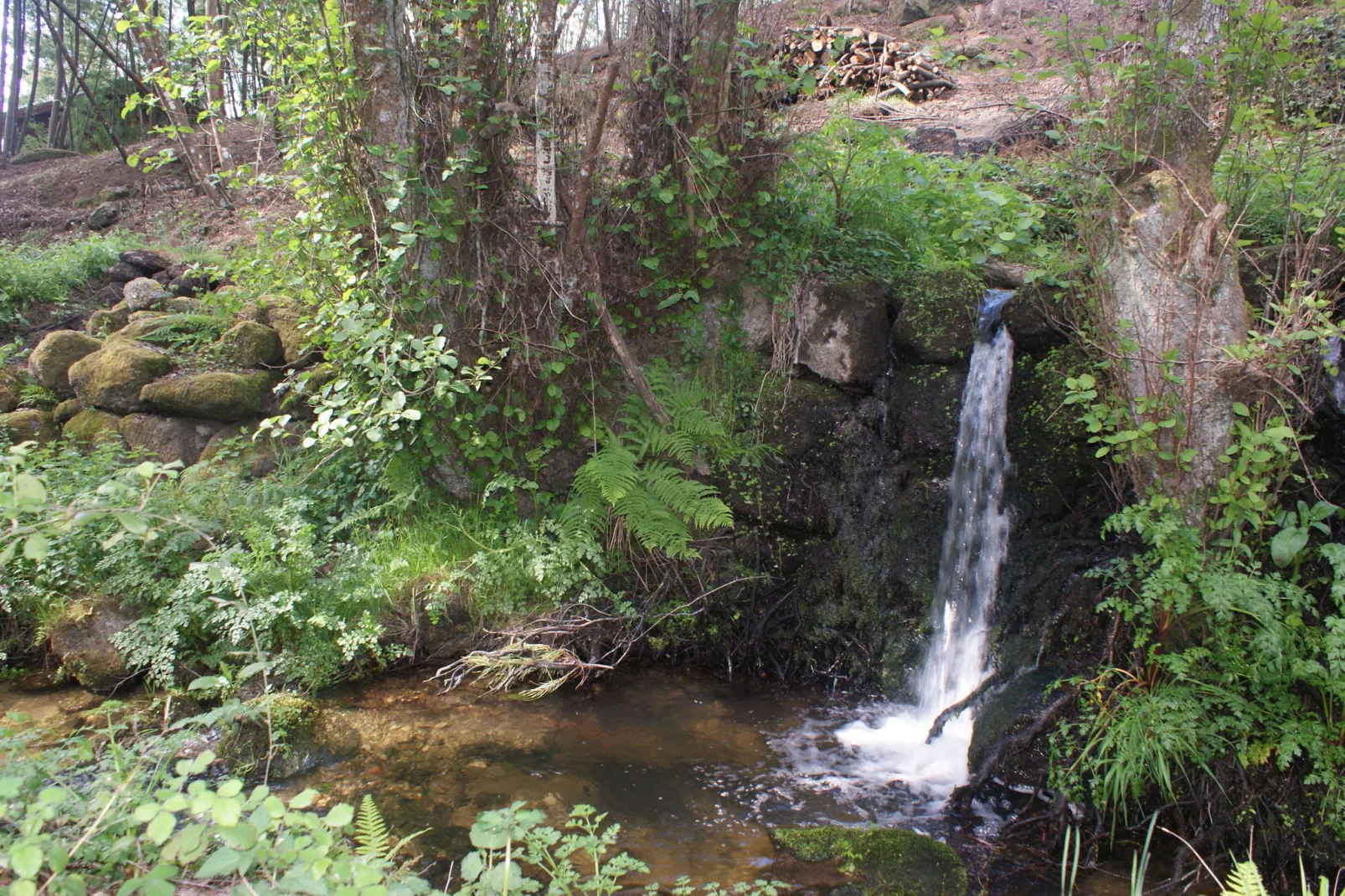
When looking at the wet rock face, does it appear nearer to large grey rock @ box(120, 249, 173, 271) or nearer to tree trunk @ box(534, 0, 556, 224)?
tree trunk @ box(534, 0, 556, 224)

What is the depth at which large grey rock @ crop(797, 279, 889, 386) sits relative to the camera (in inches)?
238

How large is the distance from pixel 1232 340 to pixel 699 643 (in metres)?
3.71

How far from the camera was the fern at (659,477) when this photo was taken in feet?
18.4

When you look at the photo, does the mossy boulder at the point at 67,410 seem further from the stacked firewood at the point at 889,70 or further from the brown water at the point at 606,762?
the stacked firewood at the point at 889,70

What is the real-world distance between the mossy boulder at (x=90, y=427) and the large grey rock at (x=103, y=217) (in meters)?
7.53

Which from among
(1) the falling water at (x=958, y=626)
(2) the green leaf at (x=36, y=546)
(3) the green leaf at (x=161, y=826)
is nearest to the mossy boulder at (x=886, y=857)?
(1) the falling water at (x=958, y=626)

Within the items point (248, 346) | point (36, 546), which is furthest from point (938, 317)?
point (248, 346)

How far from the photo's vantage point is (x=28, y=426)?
7.15 meters

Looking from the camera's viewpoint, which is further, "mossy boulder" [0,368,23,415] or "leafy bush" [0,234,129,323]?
"leafy bush" [0,234,129,323]

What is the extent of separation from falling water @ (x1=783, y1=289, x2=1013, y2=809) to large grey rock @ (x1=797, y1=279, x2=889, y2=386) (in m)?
0.73

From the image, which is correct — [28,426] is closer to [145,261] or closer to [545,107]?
[145,261]

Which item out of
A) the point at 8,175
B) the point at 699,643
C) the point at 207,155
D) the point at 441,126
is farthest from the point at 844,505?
the point at 8,175

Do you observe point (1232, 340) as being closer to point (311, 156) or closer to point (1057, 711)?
point (1057, 711)

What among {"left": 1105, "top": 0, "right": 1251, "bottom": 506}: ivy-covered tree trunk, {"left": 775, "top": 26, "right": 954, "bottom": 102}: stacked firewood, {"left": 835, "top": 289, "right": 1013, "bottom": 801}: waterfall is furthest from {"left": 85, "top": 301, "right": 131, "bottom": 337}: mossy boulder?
{"left": 775, "top": 26, "right": 954, "bottom": 102}: stacked firewood
